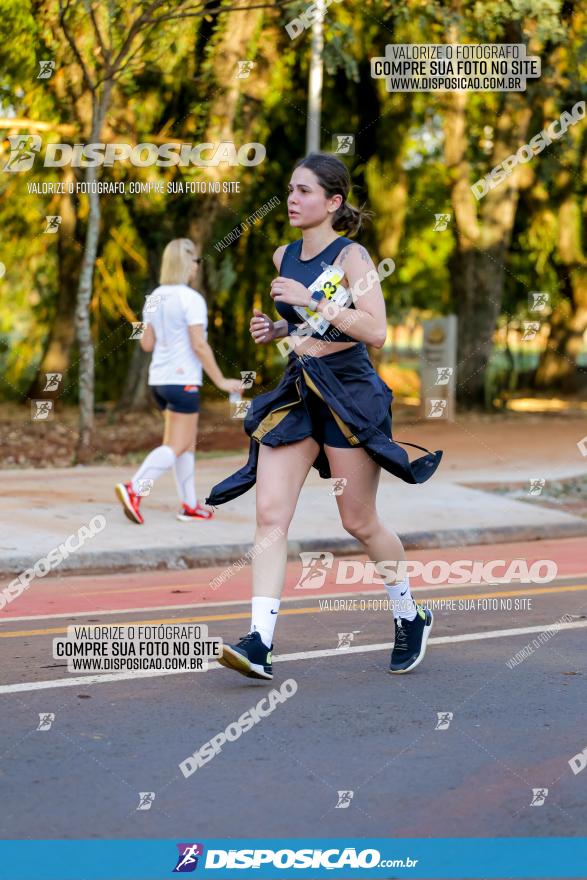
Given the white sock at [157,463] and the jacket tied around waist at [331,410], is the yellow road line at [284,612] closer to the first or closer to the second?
the jacket tied around waist at [331,410]

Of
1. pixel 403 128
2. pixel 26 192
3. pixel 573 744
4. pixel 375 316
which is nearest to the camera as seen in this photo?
pixel 573 744

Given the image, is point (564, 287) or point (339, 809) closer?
point (339, 809)

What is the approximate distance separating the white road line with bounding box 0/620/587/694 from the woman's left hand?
67.5 inches

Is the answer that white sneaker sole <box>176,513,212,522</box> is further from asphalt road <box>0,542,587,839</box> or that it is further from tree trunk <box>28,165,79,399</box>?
tree trunk <box>28,165,79,399</box>

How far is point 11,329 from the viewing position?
2117 centimetres

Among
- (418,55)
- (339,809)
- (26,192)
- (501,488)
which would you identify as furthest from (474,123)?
(339,809)

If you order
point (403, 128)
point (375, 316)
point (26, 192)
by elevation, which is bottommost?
point (375, 316)

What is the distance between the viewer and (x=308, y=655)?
246 inches

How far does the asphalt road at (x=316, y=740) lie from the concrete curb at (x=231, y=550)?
1750 millimetres

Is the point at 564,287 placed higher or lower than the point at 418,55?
lower

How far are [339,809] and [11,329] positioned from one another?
17794 mm

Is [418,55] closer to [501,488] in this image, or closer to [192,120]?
[192,120]

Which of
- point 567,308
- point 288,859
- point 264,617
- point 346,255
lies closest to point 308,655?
point 264,617

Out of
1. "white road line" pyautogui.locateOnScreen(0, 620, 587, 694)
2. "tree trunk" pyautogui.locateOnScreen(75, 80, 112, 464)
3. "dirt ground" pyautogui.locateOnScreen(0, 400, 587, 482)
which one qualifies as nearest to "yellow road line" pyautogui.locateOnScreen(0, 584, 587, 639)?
"white road line" pyautogui.locateOnScreen(0, 620, 587, 694)
